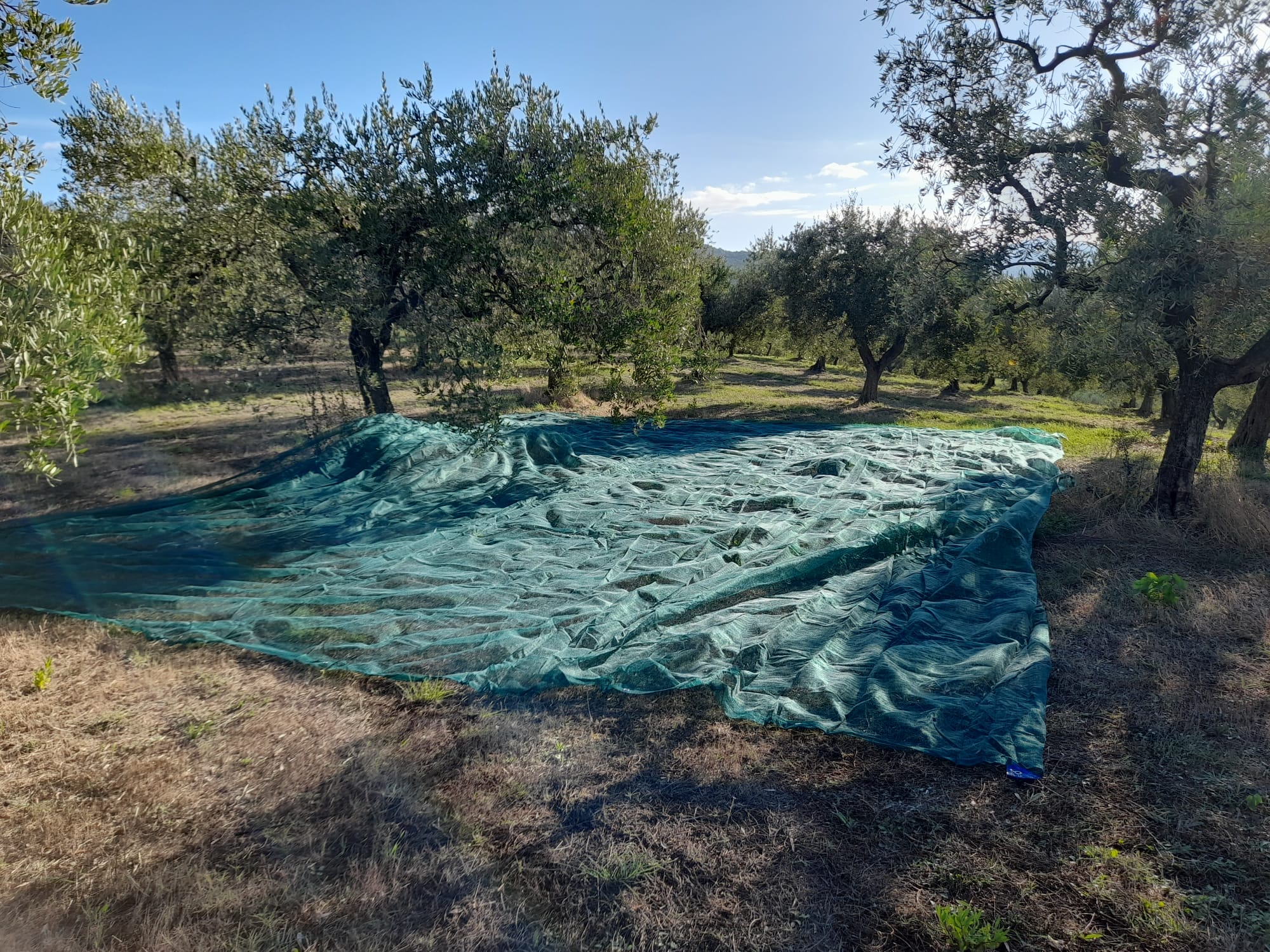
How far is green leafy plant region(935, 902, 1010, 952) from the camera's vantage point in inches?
118

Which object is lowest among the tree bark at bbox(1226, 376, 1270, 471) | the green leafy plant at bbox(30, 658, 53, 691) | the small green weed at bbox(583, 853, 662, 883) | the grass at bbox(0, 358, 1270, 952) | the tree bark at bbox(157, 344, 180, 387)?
the small green weed at bbox(583, 853, 662, 883)

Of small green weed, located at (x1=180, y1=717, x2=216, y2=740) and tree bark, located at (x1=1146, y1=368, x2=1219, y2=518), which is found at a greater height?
tree bark, located at (x1=1146, y1=368, x2=1219, y2=518)

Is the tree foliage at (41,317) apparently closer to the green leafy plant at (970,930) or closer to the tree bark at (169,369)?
the green leafy plant at (970,930)

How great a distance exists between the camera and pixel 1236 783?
3959mm

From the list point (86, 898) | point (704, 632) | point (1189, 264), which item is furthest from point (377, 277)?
point (1189, 264)

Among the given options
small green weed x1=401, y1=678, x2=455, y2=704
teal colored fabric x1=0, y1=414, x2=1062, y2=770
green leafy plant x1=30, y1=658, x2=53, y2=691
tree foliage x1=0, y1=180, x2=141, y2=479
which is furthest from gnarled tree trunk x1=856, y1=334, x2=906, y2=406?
green leafy plant x1=30, y1=658, x2=53, y2=691

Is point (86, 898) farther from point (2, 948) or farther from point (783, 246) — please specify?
point (783, 246)

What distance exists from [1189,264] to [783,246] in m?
17.8

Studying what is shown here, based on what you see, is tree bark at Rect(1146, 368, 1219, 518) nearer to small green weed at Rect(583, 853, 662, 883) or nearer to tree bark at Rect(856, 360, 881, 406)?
small green weed at Rect(583, 853, 662, 883)

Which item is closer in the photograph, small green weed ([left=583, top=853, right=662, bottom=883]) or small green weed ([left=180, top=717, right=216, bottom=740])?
small green weed ([left=583, top=853, right=662, bottom=883])

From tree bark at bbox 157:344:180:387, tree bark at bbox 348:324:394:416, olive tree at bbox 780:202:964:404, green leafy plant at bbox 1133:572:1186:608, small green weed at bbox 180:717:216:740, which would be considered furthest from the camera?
olive tree at bbox 780:202:964:404

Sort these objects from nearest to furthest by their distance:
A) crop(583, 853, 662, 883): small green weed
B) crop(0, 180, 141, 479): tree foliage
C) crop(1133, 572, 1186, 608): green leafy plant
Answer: crop(583, 853, 662, 883): small green weed, crop(0, 180, 141, 479): tree foliage, crop(1133, 572, 1186, 608): green leafy plant

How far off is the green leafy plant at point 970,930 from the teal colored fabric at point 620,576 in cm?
128

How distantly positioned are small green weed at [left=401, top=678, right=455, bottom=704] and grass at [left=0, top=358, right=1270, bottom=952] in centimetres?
2
